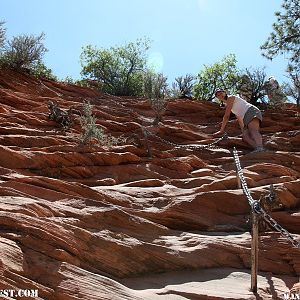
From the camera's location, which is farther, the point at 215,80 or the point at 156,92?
the point at 215,80

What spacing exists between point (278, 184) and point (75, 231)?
13.7ft

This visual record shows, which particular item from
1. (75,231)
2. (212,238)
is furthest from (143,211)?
(75,231)

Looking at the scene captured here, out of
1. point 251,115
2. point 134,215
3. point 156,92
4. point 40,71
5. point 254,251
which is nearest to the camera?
point 254,251

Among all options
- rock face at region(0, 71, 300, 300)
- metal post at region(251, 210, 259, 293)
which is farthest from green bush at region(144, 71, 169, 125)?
metal post at region(251, 210, 259, 293)

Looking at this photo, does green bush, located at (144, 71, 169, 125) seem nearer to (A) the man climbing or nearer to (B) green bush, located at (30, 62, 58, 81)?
(A) the man climbing

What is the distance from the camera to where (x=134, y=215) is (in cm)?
707

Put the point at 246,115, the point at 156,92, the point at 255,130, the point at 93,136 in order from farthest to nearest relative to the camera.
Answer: the point at 156,92, the point at 255,130, the point at 246,115, the point at 93,136

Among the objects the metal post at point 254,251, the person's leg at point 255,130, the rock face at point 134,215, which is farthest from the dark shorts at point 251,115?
the metal post at point 254,251

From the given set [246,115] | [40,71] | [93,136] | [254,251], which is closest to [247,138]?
[246,115]

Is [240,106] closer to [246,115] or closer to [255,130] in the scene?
[246,115]

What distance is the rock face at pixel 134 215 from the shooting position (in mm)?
5234

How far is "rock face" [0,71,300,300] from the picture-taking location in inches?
206

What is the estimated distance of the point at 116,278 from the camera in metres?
5.60

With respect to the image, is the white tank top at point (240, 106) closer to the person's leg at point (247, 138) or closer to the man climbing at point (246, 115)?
the man climbing at point (246, 115)
